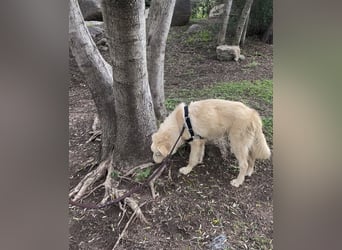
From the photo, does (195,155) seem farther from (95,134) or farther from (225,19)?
(225,19)

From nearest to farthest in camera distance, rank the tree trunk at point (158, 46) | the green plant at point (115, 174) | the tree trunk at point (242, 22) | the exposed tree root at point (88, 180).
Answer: the tree trunk at point (242, 22), the exposed tree root at point (88, 180), the green plant at point (115, 174), the tree trunk at point (158, 46)

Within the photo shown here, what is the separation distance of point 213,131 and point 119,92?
1.57 ft

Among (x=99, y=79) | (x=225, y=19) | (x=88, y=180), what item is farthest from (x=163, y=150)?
(x=225, y=19)

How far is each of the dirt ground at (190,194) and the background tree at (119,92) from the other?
1.8 inches

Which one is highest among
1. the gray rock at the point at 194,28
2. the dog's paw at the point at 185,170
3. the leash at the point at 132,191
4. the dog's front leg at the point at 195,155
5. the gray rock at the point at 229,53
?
the gray rock at the point at 194,28

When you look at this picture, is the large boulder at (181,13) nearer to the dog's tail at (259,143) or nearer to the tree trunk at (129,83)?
the tree trunk at (129,83)

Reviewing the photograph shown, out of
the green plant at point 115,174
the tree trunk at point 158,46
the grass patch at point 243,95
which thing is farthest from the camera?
the tree trunk at point 158,46

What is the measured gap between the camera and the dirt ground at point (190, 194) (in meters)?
1.18

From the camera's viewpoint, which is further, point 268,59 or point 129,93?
point 129,93

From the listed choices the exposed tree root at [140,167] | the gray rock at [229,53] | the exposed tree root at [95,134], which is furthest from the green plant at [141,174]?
the gray rock at [229,53]
